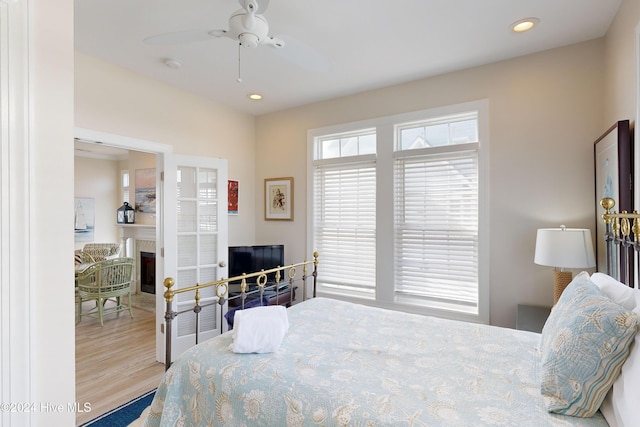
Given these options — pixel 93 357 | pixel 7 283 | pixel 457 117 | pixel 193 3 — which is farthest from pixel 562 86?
pixel 93 357

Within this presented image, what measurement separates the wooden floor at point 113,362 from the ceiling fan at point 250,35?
2.61 metres

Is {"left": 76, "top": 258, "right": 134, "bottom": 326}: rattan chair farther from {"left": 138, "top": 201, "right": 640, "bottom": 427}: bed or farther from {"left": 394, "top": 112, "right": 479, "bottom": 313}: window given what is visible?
{"left": 394, "top": 112, "right": 479, "bottom": 313}: window

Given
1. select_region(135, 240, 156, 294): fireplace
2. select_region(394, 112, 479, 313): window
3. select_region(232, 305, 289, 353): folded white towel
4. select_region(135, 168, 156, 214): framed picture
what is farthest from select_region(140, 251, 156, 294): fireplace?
select_region(232, 305, 289, 353): folded white towel

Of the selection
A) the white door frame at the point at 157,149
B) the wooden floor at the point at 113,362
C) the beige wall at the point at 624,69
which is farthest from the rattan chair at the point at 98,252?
the beige wall at the point at 624,69

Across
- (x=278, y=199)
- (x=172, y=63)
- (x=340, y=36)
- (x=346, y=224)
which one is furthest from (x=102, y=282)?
(x=340, y=36)

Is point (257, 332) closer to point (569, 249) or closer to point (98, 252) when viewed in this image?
point (569, 249)

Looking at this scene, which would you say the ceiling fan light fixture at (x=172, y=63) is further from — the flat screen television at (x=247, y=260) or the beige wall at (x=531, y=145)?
the beige wall at (x=531, y=145)

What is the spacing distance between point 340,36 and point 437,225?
6.29 feet

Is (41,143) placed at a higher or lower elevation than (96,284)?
higher

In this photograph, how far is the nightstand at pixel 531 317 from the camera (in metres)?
2.38

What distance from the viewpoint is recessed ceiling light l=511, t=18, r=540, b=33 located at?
7.43 ft

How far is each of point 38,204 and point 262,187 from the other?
3.30m

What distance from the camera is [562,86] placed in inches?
105

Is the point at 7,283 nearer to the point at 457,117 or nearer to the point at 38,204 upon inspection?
the point at 38,204
